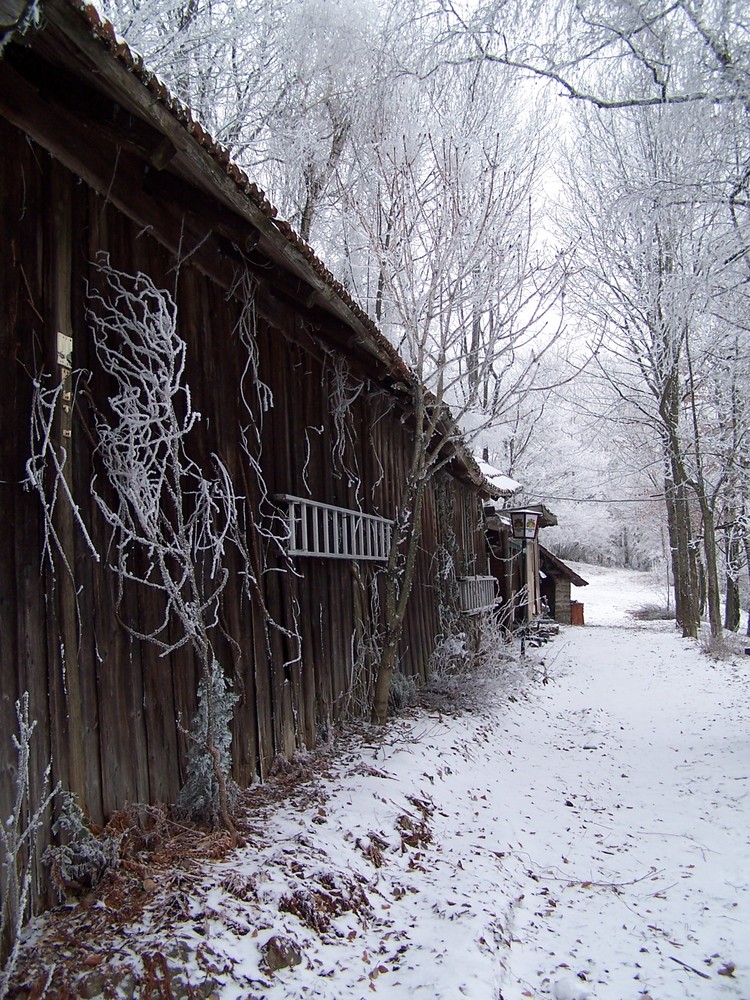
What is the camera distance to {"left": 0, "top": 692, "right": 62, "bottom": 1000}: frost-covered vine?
226 centimetres

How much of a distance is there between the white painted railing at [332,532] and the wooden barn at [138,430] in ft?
0.14

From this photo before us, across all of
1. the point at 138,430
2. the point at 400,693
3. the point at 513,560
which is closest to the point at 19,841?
the point at 138,430

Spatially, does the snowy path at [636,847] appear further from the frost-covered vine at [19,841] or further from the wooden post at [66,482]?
the wooden post at [66,482]

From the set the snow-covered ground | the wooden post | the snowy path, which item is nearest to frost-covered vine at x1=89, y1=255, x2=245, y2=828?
the wooden post

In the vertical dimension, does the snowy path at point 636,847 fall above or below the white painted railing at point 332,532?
below

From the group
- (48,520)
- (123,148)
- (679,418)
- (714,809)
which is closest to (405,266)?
(123,148)

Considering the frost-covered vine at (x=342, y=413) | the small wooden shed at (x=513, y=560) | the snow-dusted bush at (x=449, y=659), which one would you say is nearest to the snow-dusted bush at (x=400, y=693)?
the snow-dusted bush at (x=449, y=659)

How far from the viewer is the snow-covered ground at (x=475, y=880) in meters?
2.71

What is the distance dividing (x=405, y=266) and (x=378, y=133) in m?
2.54

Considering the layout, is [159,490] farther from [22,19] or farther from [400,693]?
[400,693]

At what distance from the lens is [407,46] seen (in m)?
6.26

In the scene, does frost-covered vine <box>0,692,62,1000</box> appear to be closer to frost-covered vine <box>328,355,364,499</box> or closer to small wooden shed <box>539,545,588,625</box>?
frost-covered vine <box>328,355,364,499</box>

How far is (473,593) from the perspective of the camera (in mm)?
10508

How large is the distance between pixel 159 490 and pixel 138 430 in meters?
0.32
